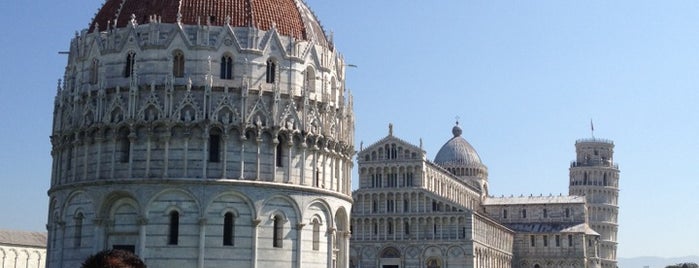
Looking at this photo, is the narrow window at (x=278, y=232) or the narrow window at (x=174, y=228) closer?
the narrow window at (x=174, y=228)

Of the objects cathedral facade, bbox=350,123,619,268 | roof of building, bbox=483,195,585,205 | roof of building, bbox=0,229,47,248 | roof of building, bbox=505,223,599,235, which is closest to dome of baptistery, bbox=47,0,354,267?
cathedral facade, bbox=350,123,619,268

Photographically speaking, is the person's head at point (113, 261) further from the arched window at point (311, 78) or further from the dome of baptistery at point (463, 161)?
the dome of baptistery at point (463, 161)

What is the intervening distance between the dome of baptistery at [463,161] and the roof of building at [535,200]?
2.97m

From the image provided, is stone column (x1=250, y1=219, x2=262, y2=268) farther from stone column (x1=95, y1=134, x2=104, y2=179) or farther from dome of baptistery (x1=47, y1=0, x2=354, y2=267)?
stone column (x1=95, y1=134, x2=104, y2=179)

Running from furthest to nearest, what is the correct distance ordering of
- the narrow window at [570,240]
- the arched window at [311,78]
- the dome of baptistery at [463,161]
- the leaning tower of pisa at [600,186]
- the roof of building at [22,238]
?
the leaning tower of pisa at [600,186] → the dome of baptistery at [463,161] → the narrow window at [570,240] → the roof of building at [22,238] → the arched window at [311,78]

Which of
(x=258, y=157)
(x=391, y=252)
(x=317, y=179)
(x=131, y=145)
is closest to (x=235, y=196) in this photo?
(x=258, y=157)

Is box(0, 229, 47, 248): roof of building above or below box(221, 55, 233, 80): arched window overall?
below

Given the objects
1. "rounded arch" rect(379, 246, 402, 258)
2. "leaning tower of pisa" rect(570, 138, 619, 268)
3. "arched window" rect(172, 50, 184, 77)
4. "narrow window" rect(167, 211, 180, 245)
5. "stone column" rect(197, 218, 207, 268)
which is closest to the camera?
"stone column" rect(197, 218, 207, 268)

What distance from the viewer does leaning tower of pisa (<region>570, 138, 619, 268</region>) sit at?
13450cm

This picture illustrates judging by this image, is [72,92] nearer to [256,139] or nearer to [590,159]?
[256,139]

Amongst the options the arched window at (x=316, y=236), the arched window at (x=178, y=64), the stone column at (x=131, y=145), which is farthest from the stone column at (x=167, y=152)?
the arched window at (x=316, y=236)

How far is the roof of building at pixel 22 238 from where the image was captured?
108 m

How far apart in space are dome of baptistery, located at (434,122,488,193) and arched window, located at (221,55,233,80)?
258ft

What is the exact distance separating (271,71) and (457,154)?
79674 millimetres
